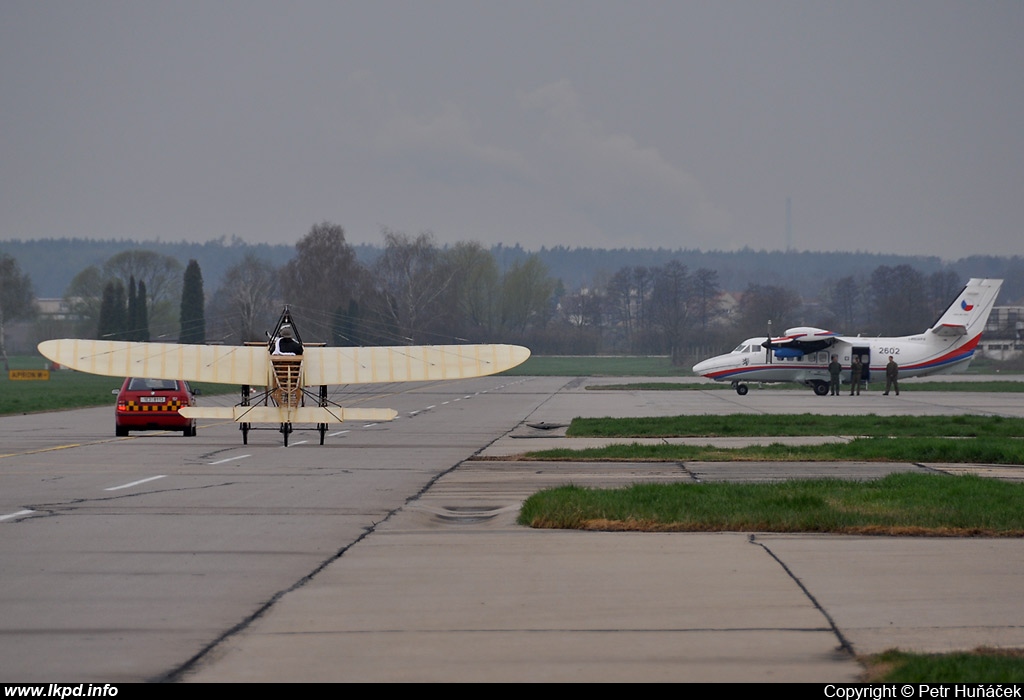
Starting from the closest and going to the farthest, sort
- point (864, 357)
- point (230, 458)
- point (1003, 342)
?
point (230, 458) < point (864, 357) < point (1003, 342)

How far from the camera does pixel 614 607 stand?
7.78 metres

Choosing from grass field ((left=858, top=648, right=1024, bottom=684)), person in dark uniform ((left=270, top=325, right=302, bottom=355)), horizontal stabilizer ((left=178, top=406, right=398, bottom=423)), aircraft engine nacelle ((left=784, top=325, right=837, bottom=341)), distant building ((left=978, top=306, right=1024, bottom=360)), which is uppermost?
person in dark uniform ((left=270, top=325, right=302, bottom=355))

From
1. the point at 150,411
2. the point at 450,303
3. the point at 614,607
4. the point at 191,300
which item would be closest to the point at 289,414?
the point at 150,411

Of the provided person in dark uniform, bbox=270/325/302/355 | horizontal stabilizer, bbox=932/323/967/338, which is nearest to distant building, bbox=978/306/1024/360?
horizontal stabilizer, bbox=932/323/967/338

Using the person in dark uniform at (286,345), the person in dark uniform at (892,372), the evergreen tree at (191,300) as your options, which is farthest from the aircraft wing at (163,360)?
the evergreen tree at (191,300)

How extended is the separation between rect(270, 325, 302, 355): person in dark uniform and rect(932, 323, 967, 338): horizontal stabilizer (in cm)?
3996

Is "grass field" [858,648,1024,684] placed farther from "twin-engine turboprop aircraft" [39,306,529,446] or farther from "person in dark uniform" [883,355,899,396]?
"person in dark uniform" [883,355,899,396]

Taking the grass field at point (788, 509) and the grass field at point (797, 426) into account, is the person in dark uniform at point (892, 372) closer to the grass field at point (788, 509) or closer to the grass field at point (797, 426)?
the grass field at point (797, 426)

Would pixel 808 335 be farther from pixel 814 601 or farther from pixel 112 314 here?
pixel 112 314

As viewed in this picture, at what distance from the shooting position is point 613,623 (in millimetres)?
7309

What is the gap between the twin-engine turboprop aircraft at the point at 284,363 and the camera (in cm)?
2500

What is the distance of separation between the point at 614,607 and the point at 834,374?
50.4 metres

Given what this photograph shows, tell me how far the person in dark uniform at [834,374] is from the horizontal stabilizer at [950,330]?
486 cm

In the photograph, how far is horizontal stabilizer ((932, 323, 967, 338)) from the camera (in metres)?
56.2
